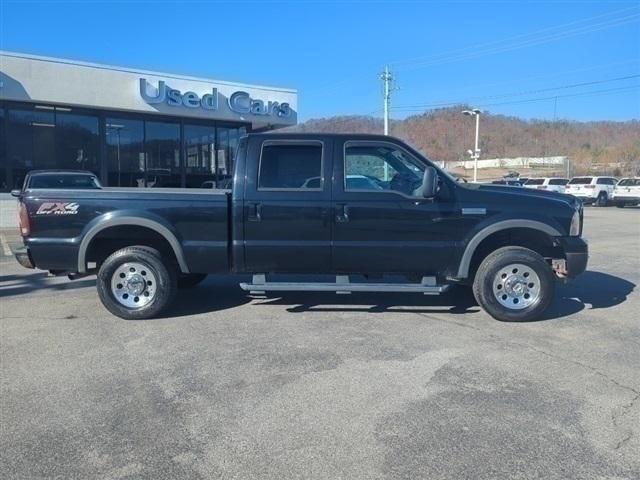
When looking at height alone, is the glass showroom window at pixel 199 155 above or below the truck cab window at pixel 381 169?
above

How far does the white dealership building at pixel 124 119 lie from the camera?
17266 millimetres

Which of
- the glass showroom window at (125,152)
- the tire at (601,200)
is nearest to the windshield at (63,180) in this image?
the glass showroom window at (125,152)

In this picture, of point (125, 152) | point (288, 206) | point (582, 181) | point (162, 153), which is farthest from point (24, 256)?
point (582, 181)

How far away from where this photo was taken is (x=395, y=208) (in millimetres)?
6211

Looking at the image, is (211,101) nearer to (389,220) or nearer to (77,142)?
(77,142)

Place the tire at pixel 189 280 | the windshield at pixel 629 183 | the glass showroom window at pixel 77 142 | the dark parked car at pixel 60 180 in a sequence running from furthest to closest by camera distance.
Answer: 1. the windshield at pixel 629 183
2. the glass showroom window at pixel 77 142
3. the dark parked car at pixel 60 180
4. the tire at pixel 189 280

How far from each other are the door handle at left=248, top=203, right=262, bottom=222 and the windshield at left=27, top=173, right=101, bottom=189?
972 cm

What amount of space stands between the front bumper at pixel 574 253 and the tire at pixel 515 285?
0.22m

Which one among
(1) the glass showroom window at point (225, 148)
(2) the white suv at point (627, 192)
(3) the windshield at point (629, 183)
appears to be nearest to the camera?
(1) the glass showroom window at point (225, 148)

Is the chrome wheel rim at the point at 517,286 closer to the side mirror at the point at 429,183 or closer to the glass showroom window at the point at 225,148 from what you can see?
the side mirror at the point at 429,183

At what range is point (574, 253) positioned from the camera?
618cm

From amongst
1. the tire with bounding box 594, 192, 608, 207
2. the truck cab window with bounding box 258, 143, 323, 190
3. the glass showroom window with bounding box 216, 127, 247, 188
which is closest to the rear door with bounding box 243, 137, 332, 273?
the truck cab window with bounding box 258, 143, 323, 190

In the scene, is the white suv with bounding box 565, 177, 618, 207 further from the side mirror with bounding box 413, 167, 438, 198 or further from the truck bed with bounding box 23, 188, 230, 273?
the truck bed with bounding box 23, 188, 230, 273

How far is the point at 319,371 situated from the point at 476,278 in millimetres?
2463
